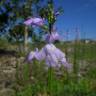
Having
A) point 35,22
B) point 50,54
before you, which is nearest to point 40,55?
point 50,54

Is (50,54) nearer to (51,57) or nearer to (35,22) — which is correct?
(51,57)

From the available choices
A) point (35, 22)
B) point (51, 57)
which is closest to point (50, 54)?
point (51, 57)

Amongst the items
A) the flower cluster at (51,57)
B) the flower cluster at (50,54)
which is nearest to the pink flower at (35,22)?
the flower cluster at (50,54)

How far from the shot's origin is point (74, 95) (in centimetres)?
664

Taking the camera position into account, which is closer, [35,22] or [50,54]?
[50,54]

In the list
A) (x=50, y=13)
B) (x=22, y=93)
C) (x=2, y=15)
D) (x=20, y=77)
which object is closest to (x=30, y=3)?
(x=2, y=15)

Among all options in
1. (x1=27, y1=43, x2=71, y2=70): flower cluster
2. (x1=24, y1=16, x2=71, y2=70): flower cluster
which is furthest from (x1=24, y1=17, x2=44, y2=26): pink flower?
(x1=27, y1=43, x2=71, y2=70): flower cluster

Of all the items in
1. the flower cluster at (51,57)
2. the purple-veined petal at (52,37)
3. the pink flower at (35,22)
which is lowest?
the flower cluster at (51,57)

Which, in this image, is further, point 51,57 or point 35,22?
point 35,22

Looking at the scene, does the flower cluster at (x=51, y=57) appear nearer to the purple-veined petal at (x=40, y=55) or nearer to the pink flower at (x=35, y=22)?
the purple-veined petal at (x=40, y=55)

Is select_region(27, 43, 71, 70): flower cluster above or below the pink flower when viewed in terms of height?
below

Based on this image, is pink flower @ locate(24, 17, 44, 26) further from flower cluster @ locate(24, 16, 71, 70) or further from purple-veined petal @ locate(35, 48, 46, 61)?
purple-veined petal @ locate(35, 48, 46, 61)

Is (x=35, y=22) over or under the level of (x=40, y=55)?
over

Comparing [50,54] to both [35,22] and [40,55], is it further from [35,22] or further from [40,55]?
[35,22]
